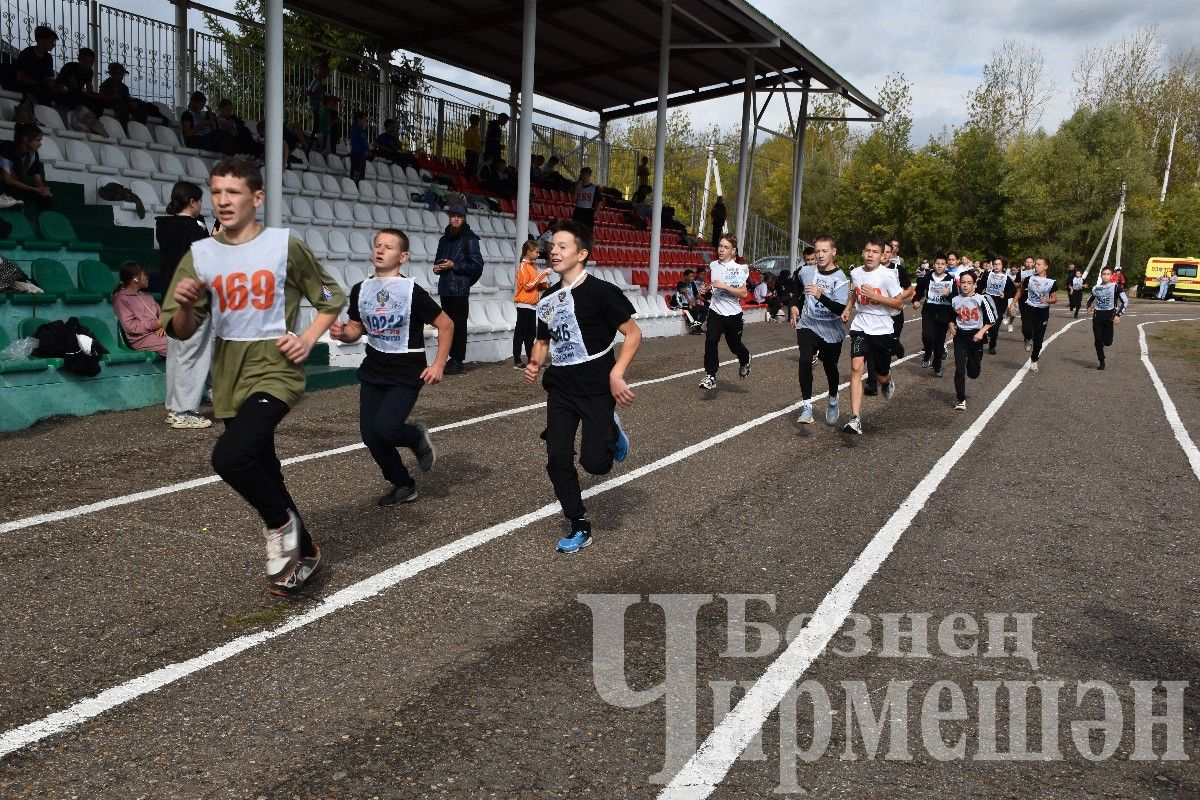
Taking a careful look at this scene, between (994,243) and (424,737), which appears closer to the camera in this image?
(424,737)

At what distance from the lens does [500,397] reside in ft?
38.8

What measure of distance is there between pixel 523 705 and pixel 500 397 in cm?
805

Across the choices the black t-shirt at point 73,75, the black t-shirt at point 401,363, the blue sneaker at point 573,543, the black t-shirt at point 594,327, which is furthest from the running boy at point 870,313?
the black t-shirt at point 73,75

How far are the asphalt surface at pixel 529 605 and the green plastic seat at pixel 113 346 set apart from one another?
2.08 feet

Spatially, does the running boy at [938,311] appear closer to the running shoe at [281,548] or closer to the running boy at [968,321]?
the running boy at [968,321]

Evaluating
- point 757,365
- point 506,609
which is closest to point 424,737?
point 506,609

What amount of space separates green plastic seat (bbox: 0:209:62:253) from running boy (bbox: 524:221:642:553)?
7002 millimetres

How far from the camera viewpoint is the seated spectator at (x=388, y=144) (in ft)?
67.6

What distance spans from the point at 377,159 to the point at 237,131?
156 inches

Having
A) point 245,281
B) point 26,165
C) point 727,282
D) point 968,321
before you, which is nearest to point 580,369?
point 245,281

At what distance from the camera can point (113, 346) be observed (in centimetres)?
998

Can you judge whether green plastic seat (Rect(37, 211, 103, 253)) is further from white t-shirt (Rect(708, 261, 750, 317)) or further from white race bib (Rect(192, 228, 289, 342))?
white race bib (Rect(192, 228, 289, 342))

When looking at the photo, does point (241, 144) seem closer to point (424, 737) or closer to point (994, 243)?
point (424, 737)

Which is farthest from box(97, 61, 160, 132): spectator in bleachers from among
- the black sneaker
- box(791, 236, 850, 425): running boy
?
the black sneaker
